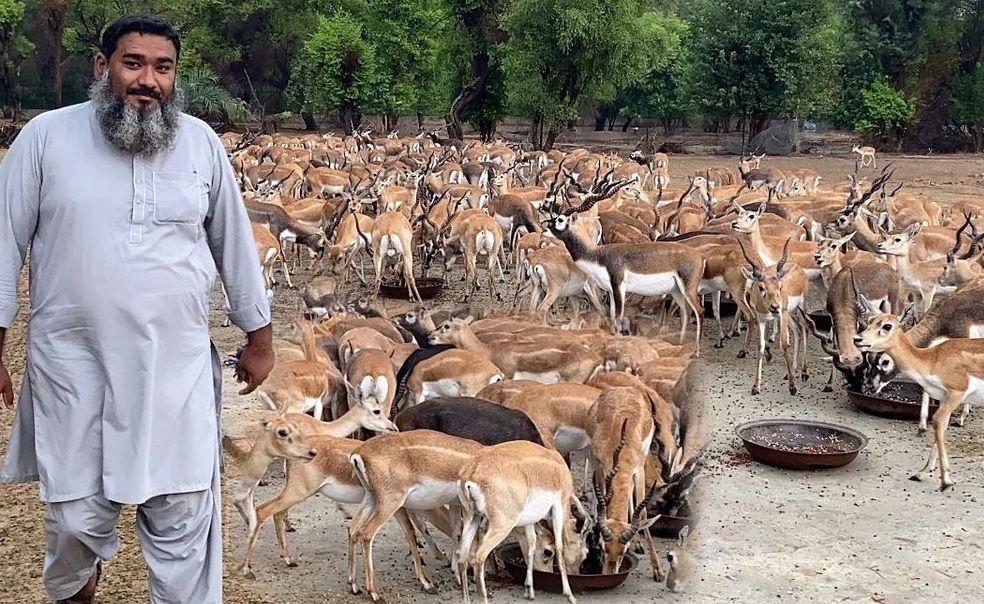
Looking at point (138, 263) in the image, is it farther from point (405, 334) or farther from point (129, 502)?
point (405, 334)

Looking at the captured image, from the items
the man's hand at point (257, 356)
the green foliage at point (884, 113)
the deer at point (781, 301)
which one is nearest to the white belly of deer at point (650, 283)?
the deer at point (781, 301)

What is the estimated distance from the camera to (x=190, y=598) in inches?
126

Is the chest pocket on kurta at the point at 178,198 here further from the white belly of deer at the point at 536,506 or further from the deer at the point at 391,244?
the deer at the point at 391,244

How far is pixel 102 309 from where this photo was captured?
10.1 ft

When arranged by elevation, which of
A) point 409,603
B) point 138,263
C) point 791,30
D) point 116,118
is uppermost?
point 791,30

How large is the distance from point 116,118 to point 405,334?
14.5ft

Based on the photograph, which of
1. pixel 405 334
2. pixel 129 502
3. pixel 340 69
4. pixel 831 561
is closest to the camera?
pixel 129 502

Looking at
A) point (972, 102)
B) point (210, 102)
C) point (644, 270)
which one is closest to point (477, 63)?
point (210, 102)

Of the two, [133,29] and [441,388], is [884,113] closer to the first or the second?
[441,388]

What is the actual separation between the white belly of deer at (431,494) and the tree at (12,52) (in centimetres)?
3902

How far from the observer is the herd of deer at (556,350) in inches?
175

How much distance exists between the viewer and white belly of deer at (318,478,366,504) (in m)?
4.63

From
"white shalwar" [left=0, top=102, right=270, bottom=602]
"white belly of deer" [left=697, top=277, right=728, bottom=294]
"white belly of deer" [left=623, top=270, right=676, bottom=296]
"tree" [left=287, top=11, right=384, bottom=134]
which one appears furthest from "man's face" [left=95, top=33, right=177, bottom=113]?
"tree" [left=287, top=11, right=384, bottom=134]

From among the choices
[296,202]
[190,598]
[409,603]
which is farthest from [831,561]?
[296,202]
